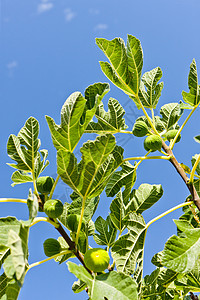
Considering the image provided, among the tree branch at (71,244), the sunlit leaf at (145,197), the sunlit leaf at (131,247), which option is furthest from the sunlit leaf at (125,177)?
the tree branch at (71,244)

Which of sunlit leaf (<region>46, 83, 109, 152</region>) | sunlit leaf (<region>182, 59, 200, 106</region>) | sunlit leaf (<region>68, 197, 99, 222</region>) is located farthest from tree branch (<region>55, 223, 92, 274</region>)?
sunlit leaf (<region>182, 59, 200, 106</region>)

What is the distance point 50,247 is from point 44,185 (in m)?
0.31

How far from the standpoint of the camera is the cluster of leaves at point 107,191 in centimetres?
138

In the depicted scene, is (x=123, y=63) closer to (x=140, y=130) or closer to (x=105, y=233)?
(x=140, y=130)

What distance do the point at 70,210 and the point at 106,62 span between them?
3.19 ft

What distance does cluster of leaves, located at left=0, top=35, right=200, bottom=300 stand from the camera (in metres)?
1.38

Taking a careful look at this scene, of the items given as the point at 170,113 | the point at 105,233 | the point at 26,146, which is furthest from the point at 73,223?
the point at 170,113

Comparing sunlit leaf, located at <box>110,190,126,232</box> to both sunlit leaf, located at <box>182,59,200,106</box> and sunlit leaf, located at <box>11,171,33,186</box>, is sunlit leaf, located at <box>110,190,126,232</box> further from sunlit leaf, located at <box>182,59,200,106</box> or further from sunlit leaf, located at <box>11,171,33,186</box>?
sunlit leaf, located at <box>182,59,200,106</box>

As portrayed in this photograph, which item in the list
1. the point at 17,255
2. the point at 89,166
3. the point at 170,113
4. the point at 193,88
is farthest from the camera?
the point at 170,113

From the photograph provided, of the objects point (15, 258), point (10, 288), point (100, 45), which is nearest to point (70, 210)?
point (10, 288)

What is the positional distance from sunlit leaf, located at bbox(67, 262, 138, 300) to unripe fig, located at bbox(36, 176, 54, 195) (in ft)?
1.49

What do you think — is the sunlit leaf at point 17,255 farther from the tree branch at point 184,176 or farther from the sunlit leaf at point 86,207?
the tree branch at point 184,176

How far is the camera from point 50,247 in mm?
1617

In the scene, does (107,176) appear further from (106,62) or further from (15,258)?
(106,62)
